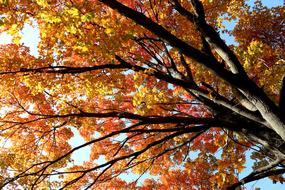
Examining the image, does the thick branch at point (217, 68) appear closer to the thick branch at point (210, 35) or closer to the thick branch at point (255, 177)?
the thick branch at point (210, 35)

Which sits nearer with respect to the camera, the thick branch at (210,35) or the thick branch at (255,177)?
the thick branch at (210,35)

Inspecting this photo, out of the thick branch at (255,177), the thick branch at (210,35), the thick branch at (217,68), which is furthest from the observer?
the thick branch at (255,177)

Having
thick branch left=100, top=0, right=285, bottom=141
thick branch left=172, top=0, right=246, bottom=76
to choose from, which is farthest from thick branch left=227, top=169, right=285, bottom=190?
thick branch left=172, top=0, right=246, bottom=76

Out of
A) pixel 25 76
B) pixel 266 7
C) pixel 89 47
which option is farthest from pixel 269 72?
pixel 266 7

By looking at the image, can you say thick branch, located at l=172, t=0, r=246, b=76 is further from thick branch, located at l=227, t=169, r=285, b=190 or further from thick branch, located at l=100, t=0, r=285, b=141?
thick branch, located at l=227, t=169, r=285, b=190

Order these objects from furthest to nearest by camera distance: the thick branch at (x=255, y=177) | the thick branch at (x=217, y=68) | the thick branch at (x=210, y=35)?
the thick branch at (x=255, y=177)
the thick branch at (x=210, y=35)
the thick branch at (x=217, y=68)

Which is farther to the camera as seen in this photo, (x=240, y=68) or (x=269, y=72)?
(x=269, y=72)

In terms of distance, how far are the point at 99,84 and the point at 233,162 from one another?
356cm

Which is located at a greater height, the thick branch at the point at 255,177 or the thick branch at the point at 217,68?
the thick branch at the point at 217,68

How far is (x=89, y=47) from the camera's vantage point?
5.37m

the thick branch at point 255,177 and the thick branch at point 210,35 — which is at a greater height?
the thick branch at point 210,35

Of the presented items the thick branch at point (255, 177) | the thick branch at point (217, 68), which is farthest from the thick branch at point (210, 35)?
the thick branch at point (255, 177)

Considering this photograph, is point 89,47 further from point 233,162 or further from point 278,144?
point 278,144

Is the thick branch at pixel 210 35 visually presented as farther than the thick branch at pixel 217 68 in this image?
Yes
